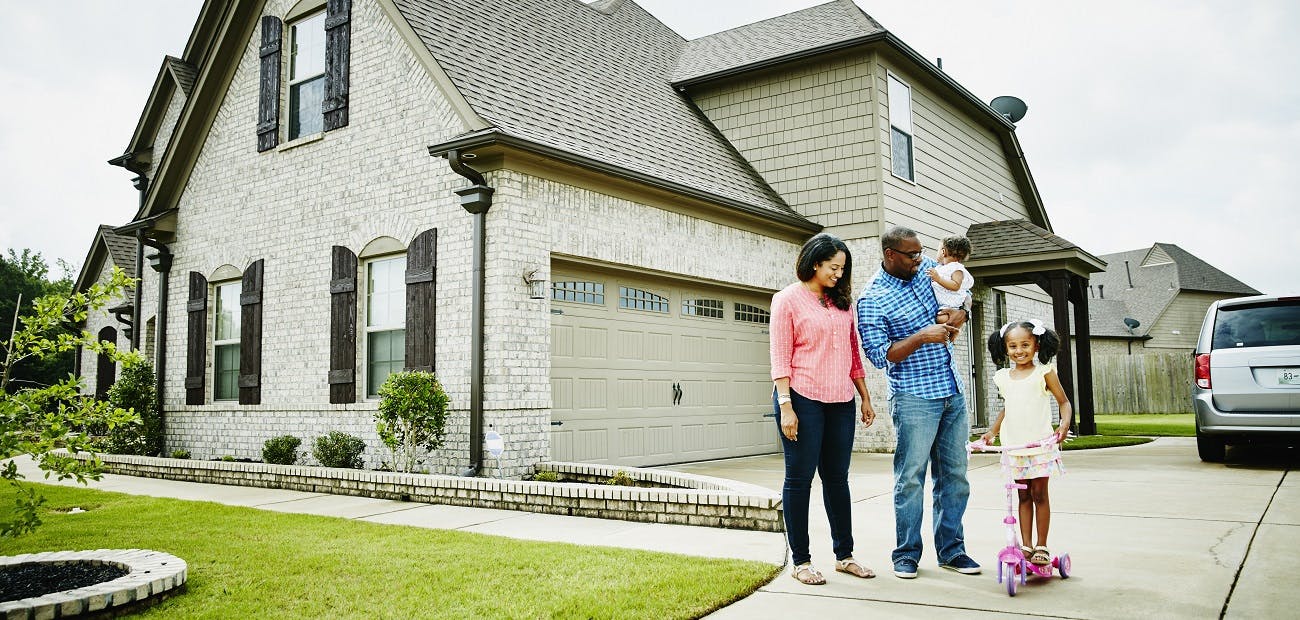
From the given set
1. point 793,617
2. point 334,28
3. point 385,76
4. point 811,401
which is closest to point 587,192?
point 385,76

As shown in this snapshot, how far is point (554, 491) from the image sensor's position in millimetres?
6926

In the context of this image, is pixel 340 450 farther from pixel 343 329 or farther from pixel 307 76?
pixel 307 76

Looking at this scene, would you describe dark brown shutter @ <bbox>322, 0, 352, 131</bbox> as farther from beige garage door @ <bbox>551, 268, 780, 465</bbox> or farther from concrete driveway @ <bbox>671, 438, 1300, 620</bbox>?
concrete driveway @ <bbox>671, 438, 1300, 620</bbox>

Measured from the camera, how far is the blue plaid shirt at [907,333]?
429 centimetres

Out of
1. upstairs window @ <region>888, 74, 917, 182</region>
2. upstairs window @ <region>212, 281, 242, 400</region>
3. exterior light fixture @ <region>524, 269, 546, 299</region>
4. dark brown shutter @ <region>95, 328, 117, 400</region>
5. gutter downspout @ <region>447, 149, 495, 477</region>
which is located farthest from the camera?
dark brown shutter @ <region>95, 328, 117, 400</region>

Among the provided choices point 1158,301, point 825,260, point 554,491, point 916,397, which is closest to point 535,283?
point 554,491

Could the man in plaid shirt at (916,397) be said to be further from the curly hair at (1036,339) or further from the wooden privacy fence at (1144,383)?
the wooden privacy fence at (1144,383)

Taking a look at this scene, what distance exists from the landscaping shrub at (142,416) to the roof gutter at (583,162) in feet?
20.6

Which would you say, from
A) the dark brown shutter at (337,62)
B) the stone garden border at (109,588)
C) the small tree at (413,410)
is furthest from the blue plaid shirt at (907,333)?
the dark brown shutter at (337,62)

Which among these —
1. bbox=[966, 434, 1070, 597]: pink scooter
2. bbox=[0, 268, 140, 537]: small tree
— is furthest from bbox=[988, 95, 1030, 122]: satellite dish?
bbox=[0, 268, 140, 537]: small tree

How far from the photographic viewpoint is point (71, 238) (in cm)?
4075

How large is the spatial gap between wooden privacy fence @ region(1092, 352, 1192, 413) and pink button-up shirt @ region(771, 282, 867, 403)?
77.0 feet

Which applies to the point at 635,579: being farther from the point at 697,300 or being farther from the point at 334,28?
the point at 334,28

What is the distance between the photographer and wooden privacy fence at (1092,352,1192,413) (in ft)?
79.1
